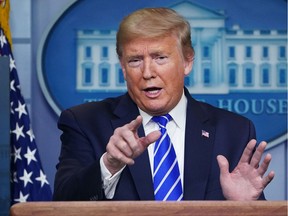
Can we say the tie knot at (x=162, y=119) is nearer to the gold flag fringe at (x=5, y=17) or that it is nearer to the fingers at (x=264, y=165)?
the fingers at (x=264, y=165)

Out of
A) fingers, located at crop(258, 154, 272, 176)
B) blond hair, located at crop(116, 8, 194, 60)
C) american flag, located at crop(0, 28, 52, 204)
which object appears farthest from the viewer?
american flag, located at crop(0, 28, 52, 204)

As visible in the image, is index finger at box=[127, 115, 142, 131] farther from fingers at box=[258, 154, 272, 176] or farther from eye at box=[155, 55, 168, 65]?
eye at box=[155, 55, 168, 65]

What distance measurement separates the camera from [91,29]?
3.57m

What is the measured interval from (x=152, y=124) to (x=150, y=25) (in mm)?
287

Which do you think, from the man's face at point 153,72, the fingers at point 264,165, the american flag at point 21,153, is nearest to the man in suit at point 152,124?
the man's face at point 153,72

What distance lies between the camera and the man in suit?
1.81 meters

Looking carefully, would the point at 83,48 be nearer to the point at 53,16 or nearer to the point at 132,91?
the point at 53,16

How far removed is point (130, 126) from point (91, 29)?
2180 mm

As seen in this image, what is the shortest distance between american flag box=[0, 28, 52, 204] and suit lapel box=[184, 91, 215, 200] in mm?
1457

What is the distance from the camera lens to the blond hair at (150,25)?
1.87 metres

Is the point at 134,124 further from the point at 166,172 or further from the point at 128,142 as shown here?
the point at 166,172

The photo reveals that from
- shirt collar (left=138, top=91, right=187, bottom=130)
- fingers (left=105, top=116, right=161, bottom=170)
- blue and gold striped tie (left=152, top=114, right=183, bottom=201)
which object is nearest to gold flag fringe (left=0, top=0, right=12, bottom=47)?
shirt collar (left=138, top=91, right=187, bottom=130)

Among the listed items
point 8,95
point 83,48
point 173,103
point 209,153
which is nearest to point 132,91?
point 173,103

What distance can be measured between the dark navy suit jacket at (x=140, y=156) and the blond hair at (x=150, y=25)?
0.21 m
